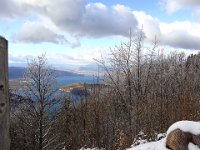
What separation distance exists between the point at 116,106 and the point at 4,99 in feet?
40.0

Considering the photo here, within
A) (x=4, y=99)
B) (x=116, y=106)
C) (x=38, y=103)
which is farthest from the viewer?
(x=38, y=103)

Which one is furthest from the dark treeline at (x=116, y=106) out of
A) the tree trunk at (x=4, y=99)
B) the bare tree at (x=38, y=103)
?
the tree trunk at (x=4, y=99)

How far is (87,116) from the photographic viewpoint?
593 inches

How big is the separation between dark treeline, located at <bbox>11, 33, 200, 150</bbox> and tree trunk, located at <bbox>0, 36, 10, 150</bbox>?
7.61 m

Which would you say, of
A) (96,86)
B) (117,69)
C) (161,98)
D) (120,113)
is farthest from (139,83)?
(161,98)

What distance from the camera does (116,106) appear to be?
13.8m

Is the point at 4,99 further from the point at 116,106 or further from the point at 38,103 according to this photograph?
the point at 38,103

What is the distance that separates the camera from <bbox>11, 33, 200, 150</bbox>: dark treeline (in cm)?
959

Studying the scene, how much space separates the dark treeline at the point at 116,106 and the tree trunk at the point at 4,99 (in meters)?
7.61

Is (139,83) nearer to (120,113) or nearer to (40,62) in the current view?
(120,113)

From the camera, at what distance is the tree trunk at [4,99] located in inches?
64.6

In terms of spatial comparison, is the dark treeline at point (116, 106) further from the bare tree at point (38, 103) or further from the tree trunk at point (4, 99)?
the tree trunk at point (4, 99)

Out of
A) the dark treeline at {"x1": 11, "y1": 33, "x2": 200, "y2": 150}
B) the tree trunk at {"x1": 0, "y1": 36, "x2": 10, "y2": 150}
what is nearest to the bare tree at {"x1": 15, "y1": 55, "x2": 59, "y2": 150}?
the dark treeline at {"x1": 11, "y1": 33, "x2": 200, "y2": 150}

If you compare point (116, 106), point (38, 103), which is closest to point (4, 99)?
point (116, 106)
